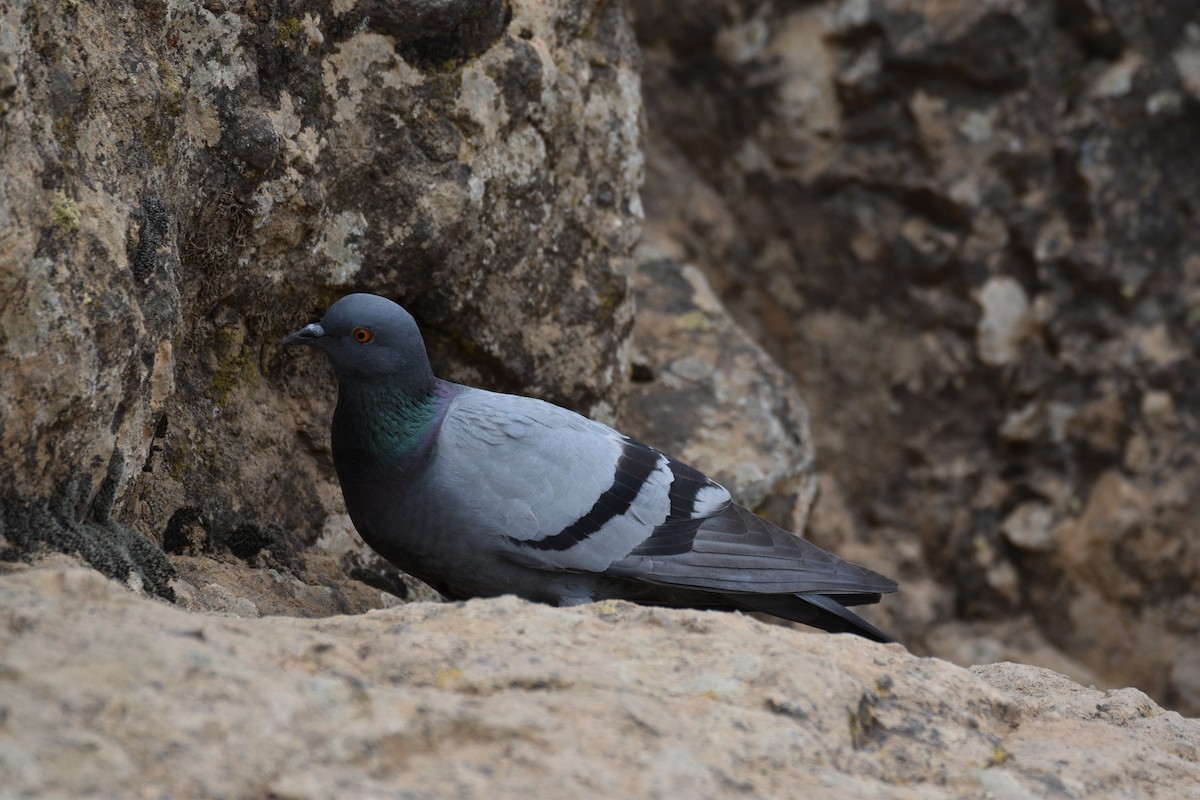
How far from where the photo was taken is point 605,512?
4.27 m

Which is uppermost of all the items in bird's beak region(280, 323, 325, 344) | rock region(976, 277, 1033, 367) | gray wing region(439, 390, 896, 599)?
rock region(976, 277, 1033, 367)

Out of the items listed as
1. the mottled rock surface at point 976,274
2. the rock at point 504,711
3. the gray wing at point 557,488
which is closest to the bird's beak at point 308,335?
the gray wing at point 557,488

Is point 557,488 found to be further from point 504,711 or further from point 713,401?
point 713,401

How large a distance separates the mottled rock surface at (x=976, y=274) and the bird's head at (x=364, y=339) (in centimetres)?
361

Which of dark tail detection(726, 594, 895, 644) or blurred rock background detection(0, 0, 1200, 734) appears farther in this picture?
dark tail detection(726, 594, 895, 644)

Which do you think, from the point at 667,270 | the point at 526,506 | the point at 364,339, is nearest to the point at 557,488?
the point at 526,506

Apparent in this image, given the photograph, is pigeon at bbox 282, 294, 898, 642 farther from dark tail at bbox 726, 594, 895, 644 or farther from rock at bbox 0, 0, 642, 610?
rock at bbox 0, 0, 642, 610

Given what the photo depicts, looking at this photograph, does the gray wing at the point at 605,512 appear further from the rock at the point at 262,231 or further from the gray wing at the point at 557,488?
the rock at the point at 262,231

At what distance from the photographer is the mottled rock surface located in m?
7.28

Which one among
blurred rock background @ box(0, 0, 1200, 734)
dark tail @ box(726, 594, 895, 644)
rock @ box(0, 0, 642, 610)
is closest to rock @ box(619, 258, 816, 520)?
blurred rock background @ box(0, 0, 1200, 734)

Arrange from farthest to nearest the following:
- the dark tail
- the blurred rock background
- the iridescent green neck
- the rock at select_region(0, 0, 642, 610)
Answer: the dark tail, the iridescent green neck, the blurred rock background, the rock at select_region(0, 0, 642, 610)

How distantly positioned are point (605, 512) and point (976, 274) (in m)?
4.01

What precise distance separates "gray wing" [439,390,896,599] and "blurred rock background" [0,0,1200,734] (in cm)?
77

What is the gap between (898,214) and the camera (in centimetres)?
748
